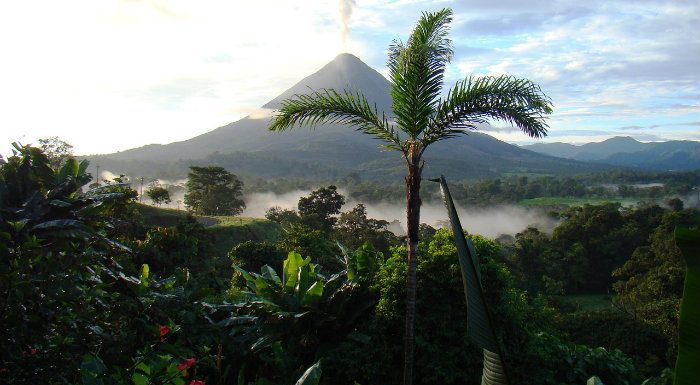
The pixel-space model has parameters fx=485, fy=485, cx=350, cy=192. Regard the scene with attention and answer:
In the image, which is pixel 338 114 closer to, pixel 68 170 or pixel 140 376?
pixel 68 170

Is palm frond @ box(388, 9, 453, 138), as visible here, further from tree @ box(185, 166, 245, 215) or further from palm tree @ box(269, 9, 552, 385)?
tree @ box(185, 166, 245, 215)

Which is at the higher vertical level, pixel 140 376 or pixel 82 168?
pixel 82 168

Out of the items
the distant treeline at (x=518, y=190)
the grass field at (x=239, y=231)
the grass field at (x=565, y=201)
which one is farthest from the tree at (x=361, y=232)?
the grass field at (x=565, y=201)

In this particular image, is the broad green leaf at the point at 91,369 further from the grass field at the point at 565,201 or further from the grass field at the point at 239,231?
the grass field at the point at 565,201

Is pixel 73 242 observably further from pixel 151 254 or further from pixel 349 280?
pixel 151 254

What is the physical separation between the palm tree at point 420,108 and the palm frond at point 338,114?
1cm

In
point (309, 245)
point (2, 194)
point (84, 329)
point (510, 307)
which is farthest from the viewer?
point (309, 245)

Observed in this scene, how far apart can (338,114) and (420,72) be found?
1.08 meters

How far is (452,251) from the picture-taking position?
677 centimetres

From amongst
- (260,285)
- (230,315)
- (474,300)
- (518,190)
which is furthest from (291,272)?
(518,190)

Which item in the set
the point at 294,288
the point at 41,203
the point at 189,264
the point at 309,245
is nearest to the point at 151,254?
the point at 189,264

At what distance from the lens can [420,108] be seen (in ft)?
17.7

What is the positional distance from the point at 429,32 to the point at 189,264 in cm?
1476

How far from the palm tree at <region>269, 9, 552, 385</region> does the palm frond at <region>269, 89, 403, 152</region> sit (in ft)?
0.04
